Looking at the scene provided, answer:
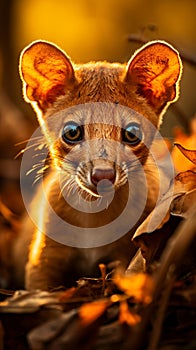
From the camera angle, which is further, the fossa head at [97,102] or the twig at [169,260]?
the fossa head at [97,102]

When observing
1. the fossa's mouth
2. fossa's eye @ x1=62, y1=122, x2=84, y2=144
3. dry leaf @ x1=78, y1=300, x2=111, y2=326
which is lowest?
dry leaf @ x1=78, y1=300, x2=111, y2=326

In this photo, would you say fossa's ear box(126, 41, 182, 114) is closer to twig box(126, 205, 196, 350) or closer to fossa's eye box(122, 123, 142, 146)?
fossa's eye box(122, 123, 142, 146)

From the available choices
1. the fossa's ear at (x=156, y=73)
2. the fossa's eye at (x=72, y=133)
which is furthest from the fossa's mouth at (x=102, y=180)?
the fossa's ear at (x=156, y=73)

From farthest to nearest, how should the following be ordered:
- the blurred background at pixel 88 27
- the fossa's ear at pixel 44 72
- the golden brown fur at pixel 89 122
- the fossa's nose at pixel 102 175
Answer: the blurred background at pixel 88 27
the fossa's ear at pixel 44 72
the golden brown fur at pixel 89 122
the fossa's nose at pixel 102 175

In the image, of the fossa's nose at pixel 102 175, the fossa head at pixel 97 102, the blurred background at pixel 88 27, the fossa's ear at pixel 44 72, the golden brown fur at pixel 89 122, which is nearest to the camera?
the fossa's nose at pixel 102 175

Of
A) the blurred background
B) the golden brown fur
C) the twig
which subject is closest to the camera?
the twig

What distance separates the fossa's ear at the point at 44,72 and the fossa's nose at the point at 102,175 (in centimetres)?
78

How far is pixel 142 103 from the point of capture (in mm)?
3387

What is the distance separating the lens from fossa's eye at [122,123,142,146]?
10.2ft

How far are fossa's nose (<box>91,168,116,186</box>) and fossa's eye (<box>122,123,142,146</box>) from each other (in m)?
0.41

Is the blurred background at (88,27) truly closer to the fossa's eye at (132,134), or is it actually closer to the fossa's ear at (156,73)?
the fossa's ear at (156,73)

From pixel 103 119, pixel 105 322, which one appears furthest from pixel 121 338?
pixel 103 119

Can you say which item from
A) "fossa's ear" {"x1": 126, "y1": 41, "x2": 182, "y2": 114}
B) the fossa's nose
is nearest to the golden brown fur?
"fossa's ear" {"x1": 126, "y1": 41, "x2": 182, "y2": 114}

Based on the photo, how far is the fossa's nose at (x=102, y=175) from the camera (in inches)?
106
